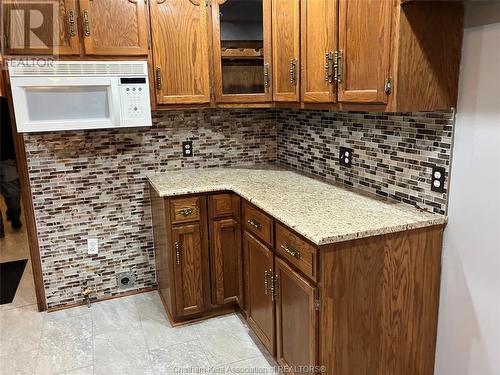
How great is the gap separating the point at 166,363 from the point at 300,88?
166 cm

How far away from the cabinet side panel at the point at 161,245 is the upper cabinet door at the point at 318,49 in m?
1.07

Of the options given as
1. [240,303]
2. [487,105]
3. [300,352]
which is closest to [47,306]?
[240,303]

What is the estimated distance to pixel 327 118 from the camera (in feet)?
8.21

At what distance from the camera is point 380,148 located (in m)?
2.08

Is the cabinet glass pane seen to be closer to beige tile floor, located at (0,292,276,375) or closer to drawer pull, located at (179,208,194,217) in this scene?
drawer pull, located at (179,208,194,217)

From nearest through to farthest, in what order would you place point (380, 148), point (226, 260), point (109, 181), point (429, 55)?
point (429, 55)
point (380, 148)
point (226, 260)
point (109, 181)

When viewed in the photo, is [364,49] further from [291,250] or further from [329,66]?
[291,250]

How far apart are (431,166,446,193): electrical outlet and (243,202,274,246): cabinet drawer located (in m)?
0.73

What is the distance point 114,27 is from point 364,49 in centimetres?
145

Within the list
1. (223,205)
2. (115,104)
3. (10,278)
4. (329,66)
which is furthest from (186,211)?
(10,278)

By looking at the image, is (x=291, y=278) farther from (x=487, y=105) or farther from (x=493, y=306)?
(x=487, y=105)

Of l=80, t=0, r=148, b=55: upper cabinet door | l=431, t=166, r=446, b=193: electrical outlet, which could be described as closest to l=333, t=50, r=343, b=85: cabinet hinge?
l=431, t=166, r=446, b=193: electrical outlet

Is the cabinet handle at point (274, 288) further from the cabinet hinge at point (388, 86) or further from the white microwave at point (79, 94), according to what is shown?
the white microwave at point (79, 94)

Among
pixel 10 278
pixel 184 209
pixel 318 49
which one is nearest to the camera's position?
pixel 318 49
